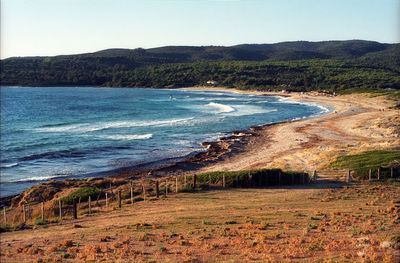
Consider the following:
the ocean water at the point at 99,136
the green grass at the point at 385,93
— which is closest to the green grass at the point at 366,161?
the ocean water at the point at 99,136

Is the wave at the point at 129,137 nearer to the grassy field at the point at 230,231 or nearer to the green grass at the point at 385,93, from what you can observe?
the grassy field at the point at 230,231

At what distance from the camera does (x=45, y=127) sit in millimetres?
61375

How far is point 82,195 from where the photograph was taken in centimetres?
2477

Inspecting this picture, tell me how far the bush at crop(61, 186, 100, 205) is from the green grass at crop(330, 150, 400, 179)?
20506 mm

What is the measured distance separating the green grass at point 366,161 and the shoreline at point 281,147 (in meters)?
1.84

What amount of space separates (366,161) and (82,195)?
2351 centimetres

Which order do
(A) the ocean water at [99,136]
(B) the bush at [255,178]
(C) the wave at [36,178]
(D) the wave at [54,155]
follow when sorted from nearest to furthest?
(B) the bush at [255,178], (C) the wave at [36,178], (A) the ocean water at [99,136], (D) the wave at [54,155]

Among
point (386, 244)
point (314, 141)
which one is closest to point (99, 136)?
point (314, 141)

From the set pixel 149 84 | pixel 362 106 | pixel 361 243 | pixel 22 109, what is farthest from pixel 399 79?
pixel 361 243

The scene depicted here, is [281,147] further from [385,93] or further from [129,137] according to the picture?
[385,93]

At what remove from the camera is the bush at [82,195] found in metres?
24.0

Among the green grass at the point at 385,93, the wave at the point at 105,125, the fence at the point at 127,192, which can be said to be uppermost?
the green grass at the point at 385,93

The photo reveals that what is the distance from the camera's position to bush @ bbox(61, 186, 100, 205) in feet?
78.8

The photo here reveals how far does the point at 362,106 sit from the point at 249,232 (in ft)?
253
